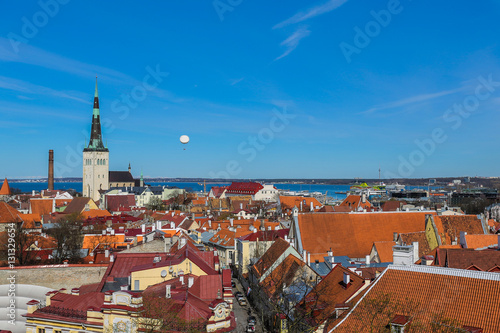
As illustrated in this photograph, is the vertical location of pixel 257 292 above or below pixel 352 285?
below

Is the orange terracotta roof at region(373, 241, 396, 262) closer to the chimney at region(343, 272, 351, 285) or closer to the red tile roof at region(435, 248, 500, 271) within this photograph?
the red tile roof at region(435, 248, 500, 271)

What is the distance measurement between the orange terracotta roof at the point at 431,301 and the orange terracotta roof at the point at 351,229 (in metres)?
18.7

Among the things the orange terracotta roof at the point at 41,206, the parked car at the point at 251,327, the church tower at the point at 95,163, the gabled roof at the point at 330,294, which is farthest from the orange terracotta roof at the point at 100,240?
the church tower at the point at 95,163

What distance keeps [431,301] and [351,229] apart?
23069mm

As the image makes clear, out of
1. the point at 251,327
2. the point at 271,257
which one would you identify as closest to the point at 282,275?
the point at 251,327

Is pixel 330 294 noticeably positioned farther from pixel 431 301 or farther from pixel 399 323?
pixel 399 323

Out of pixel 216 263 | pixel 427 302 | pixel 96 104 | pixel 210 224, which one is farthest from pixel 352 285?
pixel 96 104

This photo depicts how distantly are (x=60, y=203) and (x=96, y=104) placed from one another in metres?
41.2

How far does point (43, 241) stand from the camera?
1638 inches

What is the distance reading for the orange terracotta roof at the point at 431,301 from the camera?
12711 mm

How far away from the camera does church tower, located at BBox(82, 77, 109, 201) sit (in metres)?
128

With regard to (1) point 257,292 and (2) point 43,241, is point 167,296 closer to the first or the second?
(1) point 257,292

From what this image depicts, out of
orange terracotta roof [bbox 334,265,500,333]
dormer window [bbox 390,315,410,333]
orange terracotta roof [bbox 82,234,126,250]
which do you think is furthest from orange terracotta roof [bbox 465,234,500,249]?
orange terracotta roof [bbox 82,234,126,250]

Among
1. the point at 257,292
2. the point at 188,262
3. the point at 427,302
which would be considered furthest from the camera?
the point at 257,292
